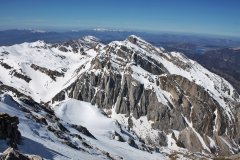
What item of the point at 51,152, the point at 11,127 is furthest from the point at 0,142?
the point at 51,152

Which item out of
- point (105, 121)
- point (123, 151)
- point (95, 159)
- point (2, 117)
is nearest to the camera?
point (2, 117)

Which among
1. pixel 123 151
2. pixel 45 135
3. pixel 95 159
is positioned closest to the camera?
pixel 95 159

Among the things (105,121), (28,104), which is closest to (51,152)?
(28,104)

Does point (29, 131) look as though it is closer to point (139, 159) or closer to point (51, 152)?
point (51, 152)

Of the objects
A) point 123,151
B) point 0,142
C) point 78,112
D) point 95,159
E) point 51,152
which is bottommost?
point 78,112

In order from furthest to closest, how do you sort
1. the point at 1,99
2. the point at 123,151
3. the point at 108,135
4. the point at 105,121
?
the point at 105,121 < the point at 108,135 < the point at 123,151 < the point at 1,99

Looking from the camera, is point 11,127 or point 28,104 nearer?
point 11,127

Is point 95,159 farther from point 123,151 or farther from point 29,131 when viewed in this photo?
point 123,151

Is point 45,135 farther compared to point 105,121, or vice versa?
point 105,121

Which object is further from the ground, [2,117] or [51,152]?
[2,117]
